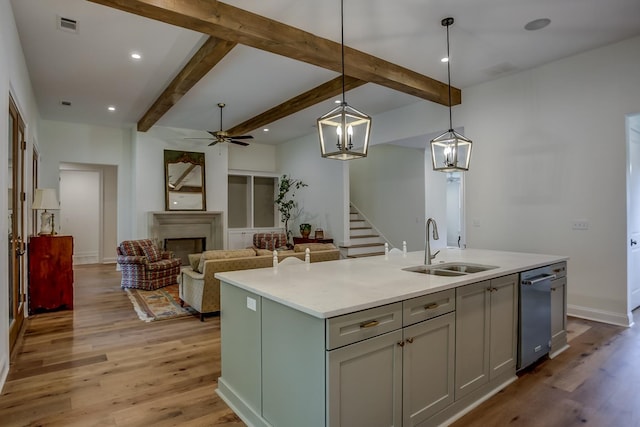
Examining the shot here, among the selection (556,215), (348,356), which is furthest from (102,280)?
(556,215)

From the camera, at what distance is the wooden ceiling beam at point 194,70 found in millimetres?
3738

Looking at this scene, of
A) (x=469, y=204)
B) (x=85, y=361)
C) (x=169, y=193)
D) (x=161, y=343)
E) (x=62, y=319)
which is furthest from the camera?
(x=169, y=193)

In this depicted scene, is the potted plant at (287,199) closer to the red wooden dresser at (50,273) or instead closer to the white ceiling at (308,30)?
the white ceiling at (308,30)

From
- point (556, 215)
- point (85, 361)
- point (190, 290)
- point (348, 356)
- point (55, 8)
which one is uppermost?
point (55, 8)

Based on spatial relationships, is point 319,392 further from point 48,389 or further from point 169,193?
point 169,193

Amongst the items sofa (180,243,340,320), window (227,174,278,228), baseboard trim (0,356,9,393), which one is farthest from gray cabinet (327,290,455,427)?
window (227,174,278,228)

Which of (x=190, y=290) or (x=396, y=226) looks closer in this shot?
(x=190, y=290)

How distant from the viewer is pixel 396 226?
27.1ft

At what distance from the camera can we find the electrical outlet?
4.23 metres

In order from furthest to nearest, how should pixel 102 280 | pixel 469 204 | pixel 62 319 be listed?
pixel 102 280 < pixel 469 204 < pixel 62 319

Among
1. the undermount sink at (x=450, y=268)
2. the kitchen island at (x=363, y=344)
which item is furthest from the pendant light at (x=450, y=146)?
the kitchen island at (x=363, y=344)

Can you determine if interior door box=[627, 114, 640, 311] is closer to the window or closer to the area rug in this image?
the area rug

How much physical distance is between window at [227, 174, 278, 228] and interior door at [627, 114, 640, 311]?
24.5ft

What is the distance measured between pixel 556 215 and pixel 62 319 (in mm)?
6232
